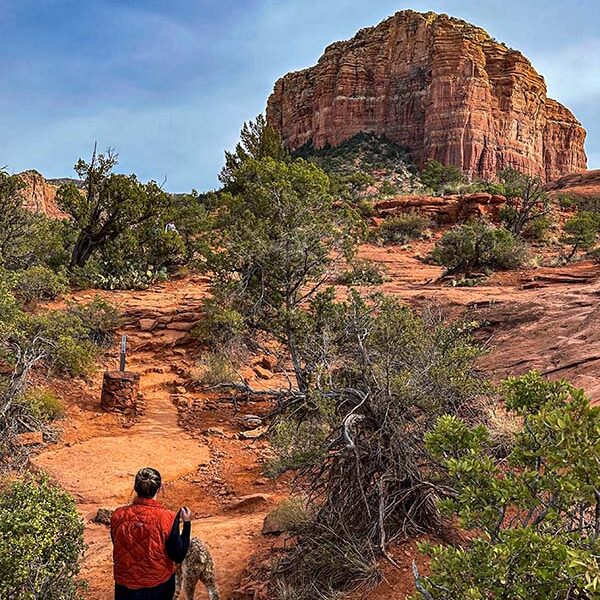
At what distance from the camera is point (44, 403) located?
28.5ft

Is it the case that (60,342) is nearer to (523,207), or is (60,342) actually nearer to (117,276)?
(117,276)

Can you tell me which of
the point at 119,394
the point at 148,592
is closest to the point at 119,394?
the point at 119,394

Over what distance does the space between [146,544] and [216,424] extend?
6.50 meters

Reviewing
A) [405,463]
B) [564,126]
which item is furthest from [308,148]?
[405,463]

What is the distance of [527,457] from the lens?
255 cm

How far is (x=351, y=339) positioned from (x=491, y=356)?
2489 mm

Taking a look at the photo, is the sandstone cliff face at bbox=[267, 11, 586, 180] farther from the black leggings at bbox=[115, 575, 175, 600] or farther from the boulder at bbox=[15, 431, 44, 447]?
the black leggings at bbox=[115, 575, 175, 600]

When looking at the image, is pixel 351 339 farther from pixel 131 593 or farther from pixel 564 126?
pixel 564 126

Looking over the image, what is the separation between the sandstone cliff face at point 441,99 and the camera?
192 feet

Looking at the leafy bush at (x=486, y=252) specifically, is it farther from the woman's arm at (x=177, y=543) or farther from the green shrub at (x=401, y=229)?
the woman's arm at (x=177, y=543)

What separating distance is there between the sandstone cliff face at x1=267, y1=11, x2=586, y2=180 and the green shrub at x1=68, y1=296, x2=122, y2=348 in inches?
2067

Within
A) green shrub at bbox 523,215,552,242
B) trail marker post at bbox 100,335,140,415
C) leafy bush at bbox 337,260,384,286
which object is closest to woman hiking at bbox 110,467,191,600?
trail marker post at bbox 100,335,140,415

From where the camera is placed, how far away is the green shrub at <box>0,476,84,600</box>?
3412 millimetres

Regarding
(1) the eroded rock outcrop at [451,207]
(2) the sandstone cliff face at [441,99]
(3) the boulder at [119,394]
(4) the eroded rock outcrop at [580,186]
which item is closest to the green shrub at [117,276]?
(3) the boulder at [119,394]
